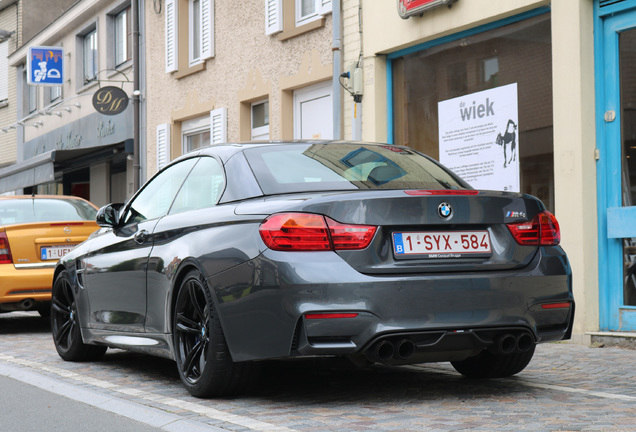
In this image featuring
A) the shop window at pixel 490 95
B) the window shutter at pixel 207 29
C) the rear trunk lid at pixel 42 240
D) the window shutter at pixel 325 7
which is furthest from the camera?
the window shutter at pixel 207 29

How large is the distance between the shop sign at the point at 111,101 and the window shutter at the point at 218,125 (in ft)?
12.5

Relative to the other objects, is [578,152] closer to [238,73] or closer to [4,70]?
[238,73]

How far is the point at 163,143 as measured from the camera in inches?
769

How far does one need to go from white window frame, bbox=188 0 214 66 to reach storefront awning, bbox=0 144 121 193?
15.7 feet

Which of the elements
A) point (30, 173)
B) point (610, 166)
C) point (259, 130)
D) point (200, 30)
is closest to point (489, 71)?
point (610, 166)

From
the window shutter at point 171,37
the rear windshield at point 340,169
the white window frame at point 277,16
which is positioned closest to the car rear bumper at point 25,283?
the rear windshield at point 340,169

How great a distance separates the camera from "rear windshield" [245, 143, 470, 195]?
564 cm

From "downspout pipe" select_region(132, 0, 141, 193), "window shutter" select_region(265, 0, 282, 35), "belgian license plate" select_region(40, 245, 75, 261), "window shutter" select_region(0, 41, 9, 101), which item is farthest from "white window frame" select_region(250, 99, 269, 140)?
"window shutter" select_region(0, 41, 9, 101)

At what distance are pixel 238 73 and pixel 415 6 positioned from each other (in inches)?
213

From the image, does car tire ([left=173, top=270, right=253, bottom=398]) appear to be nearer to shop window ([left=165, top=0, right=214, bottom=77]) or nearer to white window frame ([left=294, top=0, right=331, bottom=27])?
white window frame ([left=294, top=0, right=331, bottom=27])

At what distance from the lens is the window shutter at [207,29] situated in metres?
17.5

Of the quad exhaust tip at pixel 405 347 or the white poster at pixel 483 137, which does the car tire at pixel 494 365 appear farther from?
the white poster at pixel 483 137

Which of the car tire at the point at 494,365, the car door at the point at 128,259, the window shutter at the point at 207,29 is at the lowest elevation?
the car tire at the point at 494,365

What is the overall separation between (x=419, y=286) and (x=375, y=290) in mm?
227
